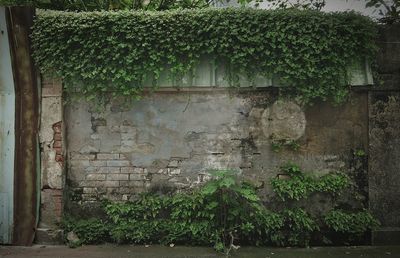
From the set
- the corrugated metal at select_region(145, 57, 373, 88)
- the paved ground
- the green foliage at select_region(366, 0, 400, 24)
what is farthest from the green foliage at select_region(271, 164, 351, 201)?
the green foliage at select_region(366, 0, 400, 24)

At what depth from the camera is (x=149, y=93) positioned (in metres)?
4.94

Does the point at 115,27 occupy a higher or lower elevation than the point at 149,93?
higher

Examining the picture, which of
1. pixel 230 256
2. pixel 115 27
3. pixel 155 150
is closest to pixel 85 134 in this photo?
pixel 155 150

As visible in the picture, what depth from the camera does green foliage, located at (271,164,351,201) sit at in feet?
15.7

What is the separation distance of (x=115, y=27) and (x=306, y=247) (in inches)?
148

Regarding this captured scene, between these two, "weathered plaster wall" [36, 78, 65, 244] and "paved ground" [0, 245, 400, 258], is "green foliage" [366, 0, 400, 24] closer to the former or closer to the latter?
"paved ground" [0, 245, 400, 258]

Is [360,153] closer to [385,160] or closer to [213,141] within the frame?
[385,160]

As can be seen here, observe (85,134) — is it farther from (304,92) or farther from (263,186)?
(304,92)

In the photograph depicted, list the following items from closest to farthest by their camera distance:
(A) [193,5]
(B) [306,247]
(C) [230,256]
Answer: (C) [230,256] < (B) [306,247] < (A) [193,5]

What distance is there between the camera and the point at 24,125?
4.92 metres

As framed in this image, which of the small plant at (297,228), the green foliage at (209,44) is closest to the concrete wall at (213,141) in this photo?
the small plant at (297,228)

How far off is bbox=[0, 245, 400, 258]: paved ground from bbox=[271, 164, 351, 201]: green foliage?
70 centimetres

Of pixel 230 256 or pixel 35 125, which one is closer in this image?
pixel 230 256

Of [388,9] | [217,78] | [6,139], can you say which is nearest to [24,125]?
[6,139]
